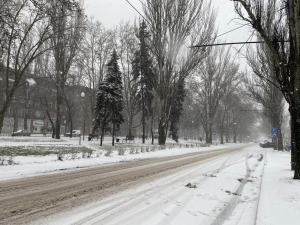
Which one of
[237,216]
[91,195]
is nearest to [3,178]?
[91,195]

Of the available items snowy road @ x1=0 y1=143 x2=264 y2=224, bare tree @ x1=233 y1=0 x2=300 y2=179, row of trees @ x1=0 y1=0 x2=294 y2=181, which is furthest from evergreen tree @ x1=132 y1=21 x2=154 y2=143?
snowy road @ x1=0 y1=143 x2=264 y2=224

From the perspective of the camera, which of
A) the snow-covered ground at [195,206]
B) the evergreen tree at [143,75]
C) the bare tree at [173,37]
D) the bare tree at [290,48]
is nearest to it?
the snow-covered ground at [195,206]

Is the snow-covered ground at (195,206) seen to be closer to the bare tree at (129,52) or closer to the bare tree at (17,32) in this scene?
the bare tree at (17,32)

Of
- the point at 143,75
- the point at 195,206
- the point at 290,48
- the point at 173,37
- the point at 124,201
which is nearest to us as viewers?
the point at 195,206

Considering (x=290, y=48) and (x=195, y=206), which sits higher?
(x=290, y=48)

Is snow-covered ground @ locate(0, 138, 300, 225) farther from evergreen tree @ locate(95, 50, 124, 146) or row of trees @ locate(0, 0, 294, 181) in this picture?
evergreen tree @ locate(95, 50, 124, 146)

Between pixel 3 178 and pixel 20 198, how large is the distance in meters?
2.39

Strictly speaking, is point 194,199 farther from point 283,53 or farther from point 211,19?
point 211,19

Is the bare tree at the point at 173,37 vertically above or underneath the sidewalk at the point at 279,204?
above

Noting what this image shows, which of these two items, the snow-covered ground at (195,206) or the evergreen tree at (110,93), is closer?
the snow-covered ground at (195,206)

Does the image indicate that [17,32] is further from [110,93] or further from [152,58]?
[152,58]

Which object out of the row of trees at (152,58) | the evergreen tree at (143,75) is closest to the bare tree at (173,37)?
the row of trees at (152,58)

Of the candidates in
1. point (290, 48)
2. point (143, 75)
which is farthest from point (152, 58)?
point (290, 48)

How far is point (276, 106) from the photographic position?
25031 millimetres
